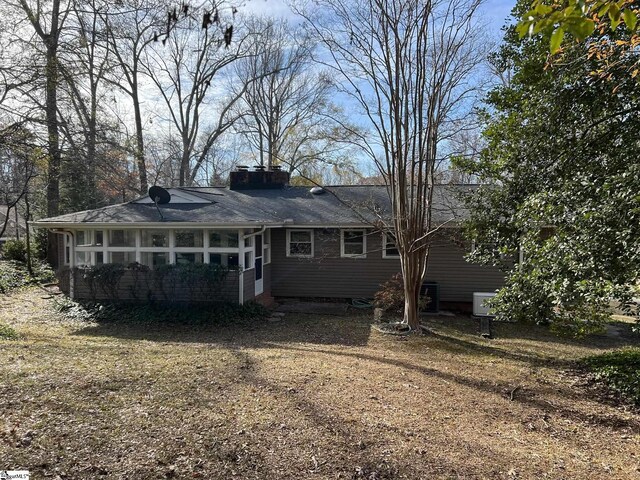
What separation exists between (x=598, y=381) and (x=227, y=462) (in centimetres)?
571

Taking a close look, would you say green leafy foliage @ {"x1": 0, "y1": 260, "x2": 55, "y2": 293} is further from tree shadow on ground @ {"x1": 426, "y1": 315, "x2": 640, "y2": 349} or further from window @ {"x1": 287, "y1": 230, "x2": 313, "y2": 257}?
tree shadow on ground @ {"x1": 426, "y1": 315, "x2": 640, "y2": 349}

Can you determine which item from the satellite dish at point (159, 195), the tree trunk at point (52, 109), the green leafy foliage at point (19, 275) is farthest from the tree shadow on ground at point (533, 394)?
the green leafy foliage at point (19, 275)

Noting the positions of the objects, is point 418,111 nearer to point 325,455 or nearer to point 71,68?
point 325,455

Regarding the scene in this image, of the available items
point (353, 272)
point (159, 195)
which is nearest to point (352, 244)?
point (353, 272)

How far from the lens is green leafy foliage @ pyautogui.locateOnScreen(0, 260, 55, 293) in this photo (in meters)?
14.4

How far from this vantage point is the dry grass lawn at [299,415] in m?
3.22

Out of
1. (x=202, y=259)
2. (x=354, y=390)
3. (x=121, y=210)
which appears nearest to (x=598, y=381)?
(x=354, y=390)

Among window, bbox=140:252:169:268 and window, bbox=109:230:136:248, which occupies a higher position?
window, bbox=109:230:136:248

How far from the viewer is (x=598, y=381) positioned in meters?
6.28

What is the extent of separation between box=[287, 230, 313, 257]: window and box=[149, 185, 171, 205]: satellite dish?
12.2 feet

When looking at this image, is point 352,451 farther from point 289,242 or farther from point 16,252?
point 16,252

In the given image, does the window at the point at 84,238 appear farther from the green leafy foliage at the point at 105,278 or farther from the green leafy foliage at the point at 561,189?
the green leafy foliage at the point at 561,189

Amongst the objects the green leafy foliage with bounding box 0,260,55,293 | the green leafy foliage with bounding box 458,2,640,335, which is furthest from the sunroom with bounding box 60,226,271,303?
the green leafy foliage with bounding box 458,2,640,335

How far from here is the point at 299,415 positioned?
4.13 meters
